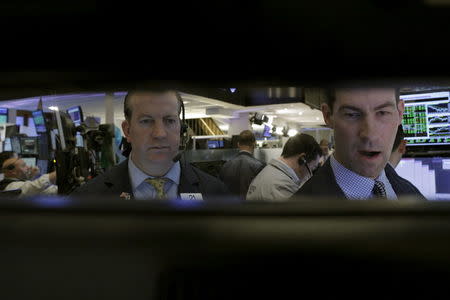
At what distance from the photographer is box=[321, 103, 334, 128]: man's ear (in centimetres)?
36

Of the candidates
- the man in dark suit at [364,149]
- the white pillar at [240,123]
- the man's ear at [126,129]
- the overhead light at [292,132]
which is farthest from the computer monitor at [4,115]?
the man in dark suit at [364,149]

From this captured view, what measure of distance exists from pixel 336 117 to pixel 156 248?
0.24m

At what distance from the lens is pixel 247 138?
87 cm

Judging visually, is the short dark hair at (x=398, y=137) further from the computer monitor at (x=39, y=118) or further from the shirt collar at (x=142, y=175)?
the computer monitor at (x=39, y=118)

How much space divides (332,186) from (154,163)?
249mm

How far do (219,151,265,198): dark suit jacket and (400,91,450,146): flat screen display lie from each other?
0.79ft

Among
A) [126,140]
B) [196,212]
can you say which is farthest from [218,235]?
[126,140]

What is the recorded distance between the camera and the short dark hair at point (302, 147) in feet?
2.00

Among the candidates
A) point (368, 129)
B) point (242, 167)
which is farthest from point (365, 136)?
point (242, 167)

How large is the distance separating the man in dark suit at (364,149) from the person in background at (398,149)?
0.05 ft

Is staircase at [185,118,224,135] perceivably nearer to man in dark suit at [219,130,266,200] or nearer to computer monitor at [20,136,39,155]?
man in dark suit at [219,130,266,200]

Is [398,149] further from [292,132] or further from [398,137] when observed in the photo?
[292,132]

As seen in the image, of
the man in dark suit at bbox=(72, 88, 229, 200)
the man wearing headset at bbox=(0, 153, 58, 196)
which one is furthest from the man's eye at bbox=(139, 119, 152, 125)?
the man wearing headset at bbox=(0, 153, 58, 196)
